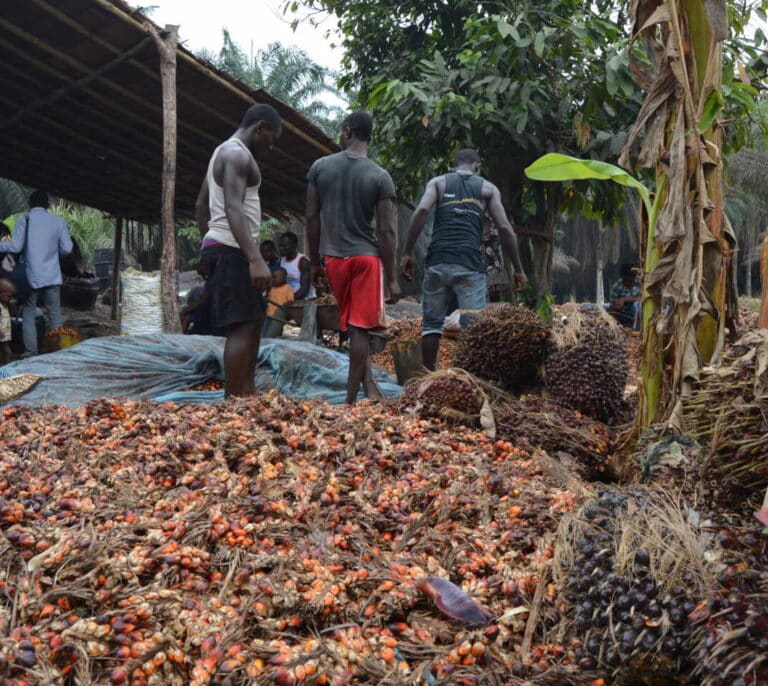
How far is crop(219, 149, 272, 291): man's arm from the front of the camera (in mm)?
3803

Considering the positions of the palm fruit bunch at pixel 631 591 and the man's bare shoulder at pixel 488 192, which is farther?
the man's bare shoulder at pixel 488 192

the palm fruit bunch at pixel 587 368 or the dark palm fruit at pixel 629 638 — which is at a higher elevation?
the palm fruit bunch at pixel 587 368

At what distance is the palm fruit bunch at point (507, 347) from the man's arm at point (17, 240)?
4.63 meters

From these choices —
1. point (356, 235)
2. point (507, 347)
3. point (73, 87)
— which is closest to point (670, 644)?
point (507, 347)

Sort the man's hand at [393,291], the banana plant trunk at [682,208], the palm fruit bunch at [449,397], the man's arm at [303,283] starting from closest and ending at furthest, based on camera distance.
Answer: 1. the banana plant trunk at [682,208]
2. the palm fruit bunch at [449,397]
3. the man's hand at [393,291]
4. the man's arm at [303,283]

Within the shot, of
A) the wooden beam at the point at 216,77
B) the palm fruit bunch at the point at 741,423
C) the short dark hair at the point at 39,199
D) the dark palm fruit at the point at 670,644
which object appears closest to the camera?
the dark palm fruit at the point at 670,644

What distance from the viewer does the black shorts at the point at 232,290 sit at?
3.89 meters

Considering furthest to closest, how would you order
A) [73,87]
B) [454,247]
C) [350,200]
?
[73,87] < [454,247] < [350,200]

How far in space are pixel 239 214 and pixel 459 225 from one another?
1.68 metres

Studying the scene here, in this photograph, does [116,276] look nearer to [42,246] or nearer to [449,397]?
Answer: [42,246]

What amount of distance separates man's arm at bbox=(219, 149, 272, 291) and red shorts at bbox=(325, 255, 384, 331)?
618 mm

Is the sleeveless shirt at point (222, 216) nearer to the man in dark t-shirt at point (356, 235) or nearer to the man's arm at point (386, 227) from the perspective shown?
the man in dark t-shirt at point (356, 235)

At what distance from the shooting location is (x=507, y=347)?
3965 mm

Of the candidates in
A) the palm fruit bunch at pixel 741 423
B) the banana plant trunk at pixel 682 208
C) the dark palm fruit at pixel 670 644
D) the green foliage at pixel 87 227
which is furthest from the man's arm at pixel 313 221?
the green foliage at pixel 87 227
